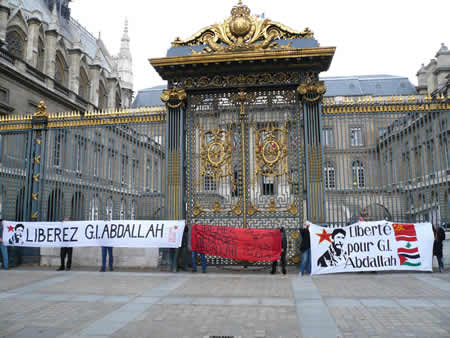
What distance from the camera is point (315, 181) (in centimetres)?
1131

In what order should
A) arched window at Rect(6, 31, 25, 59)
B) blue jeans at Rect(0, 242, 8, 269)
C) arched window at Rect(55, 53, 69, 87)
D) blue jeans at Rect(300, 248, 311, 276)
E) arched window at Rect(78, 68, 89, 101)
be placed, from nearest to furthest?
blue jeans at Rect(300, 248, 311, 276)
blue jeans at Rect(0, 242, 8, 269)
arched window at Rect(6, 31, 25, 59)
arched window at Rect(55, 53, 69, 87)
arched window at Rect(78, 68, 89, 101)

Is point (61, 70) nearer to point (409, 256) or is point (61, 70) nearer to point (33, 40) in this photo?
point (33, 40)

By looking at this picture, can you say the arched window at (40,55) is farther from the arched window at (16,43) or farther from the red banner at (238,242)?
the red banner at (238,242)

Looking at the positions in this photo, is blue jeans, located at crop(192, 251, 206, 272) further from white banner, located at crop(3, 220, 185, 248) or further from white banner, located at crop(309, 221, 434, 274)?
white banner, located at crop(309, 221, 434, 274)

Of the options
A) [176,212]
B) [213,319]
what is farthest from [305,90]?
[213,319]

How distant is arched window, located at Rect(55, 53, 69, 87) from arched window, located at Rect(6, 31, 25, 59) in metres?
5.71

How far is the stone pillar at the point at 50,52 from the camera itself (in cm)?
3559

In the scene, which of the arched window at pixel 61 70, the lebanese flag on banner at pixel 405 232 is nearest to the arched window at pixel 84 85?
the arched window at pixel 61 70

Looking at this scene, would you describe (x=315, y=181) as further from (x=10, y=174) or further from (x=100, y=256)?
(x=10, y=174)

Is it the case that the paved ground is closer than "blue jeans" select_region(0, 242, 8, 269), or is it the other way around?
the paved ground

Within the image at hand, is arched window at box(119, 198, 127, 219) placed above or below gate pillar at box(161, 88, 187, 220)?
below

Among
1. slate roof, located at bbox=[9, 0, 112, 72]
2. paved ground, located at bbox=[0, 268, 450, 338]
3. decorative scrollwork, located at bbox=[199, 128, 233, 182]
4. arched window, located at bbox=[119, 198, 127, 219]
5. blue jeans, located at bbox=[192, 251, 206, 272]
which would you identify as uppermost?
slate roof, located at bbox=[9, 0, 112, 72]

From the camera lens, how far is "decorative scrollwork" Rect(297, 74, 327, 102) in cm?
1159

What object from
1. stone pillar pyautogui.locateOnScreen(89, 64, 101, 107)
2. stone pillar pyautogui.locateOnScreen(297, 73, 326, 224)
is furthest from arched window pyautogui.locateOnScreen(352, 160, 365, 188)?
stone pillar pyautogui.locateOnScreen(89, 64, 101, 107)
